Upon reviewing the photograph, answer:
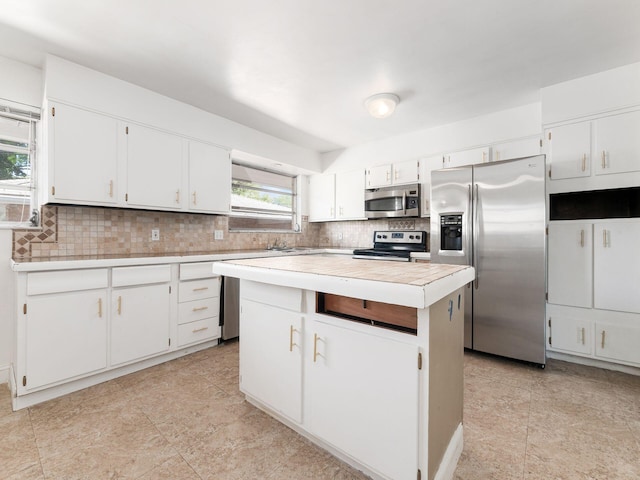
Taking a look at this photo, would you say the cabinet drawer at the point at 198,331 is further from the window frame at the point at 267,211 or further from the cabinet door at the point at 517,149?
the cabinet door at the point at 517,149

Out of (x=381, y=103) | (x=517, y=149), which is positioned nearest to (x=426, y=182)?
(x=517, y=149)

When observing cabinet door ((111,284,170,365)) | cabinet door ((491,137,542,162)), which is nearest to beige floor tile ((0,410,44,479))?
cabinet door ((111,284,170,365))

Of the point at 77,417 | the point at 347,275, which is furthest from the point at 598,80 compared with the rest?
the point at 77,417

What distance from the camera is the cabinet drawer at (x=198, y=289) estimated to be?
108 inches

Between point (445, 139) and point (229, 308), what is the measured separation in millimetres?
3189

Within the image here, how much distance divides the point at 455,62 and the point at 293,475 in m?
2.92

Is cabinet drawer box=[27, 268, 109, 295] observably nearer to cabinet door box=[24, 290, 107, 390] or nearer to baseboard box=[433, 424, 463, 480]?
cabinet door box=[24, 290, 107, 390]

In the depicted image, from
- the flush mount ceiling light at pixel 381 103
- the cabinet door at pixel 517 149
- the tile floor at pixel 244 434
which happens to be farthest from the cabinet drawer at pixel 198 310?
the cabinet door at pixel 517 149

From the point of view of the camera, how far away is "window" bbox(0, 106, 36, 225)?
Result: 2340 mm

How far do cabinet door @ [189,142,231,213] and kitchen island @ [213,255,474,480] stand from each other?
1665mm

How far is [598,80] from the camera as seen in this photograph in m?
2.51

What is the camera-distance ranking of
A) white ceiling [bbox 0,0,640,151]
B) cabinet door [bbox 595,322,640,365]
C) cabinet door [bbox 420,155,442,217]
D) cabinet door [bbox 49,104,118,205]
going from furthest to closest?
cabinet door [bbox 420,155,442,217], cabinet door [bbox 595,322,640,365], cabinet door [bbox 49,104,118,205], white ceiling [bbox 0,0,640,151]

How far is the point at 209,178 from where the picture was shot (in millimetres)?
3234

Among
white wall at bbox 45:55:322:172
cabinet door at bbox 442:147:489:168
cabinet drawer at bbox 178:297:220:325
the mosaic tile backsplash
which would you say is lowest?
cabinet drawer at bbox 178:297:220:325
